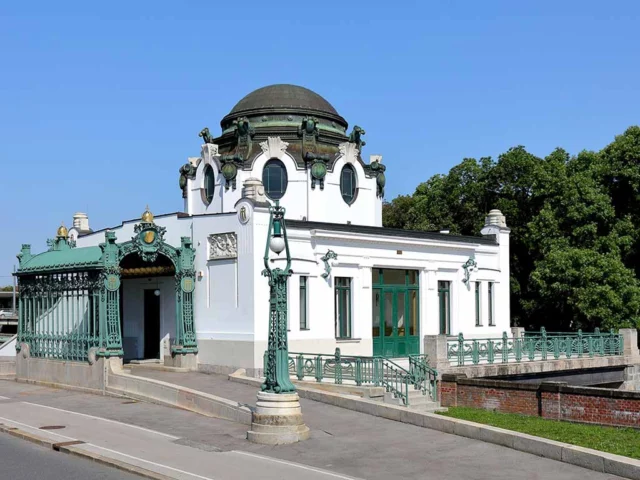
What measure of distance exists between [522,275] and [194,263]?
Answer: 25115 mm

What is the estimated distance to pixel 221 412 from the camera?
18.9 meters

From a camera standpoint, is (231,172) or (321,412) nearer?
(321,412)

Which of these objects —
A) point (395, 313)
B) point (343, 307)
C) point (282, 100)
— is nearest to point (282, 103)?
point (282, 100)

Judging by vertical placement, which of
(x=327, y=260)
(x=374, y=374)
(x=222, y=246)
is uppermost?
(x=222, y=246)

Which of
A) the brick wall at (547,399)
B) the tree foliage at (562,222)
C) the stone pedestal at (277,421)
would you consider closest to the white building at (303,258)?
the brick wall at (547,399)

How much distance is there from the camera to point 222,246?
2653cm

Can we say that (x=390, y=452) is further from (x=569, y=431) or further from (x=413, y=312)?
(x=413, y=312)

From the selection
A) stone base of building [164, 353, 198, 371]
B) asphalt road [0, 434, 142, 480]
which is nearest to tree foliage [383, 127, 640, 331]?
stone base of building [164, 353, 198, 371]

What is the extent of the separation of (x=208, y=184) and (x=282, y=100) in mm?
4273

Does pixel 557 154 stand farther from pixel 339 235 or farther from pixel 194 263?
pixel 194 263

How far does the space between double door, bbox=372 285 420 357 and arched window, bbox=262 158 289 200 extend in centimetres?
506

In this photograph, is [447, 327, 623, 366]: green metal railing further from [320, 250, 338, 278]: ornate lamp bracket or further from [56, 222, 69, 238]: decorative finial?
[56, 222, 69, 238]: decorative finial

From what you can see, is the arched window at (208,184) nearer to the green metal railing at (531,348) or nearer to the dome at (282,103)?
the dome at (282,103)

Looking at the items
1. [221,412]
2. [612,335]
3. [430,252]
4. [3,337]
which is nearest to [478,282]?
[430,252]
